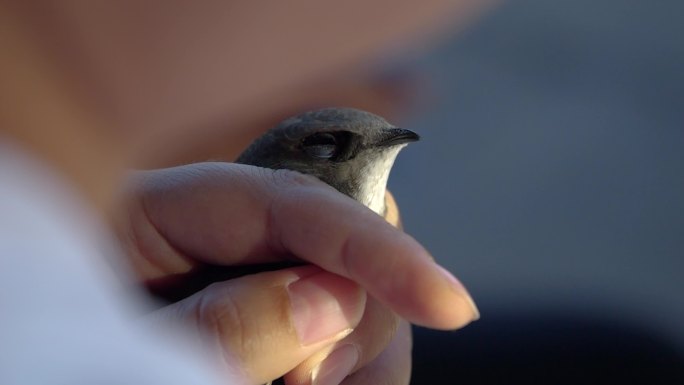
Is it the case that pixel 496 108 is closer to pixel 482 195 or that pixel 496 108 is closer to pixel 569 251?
pixel 482 195

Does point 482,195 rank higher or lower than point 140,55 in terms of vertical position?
lower

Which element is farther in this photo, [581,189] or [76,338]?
[581,189]

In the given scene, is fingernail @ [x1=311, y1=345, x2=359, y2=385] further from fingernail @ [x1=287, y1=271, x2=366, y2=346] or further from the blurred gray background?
the blurred gray background

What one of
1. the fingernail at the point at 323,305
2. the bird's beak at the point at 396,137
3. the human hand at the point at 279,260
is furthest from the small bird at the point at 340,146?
the fingernail at the point at 323,305

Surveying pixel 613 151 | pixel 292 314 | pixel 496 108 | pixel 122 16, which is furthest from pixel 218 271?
pixel 613 151

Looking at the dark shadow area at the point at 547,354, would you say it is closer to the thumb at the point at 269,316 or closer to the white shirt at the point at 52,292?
the thumb at the point at 269,316

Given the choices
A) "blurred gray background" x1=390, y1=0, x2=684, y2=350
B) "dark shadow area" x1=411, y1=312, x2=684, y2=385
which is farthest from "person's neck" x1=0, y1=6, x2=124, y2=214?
"blurred gray background" x1=390, y1=0, x2=684, y2=350
